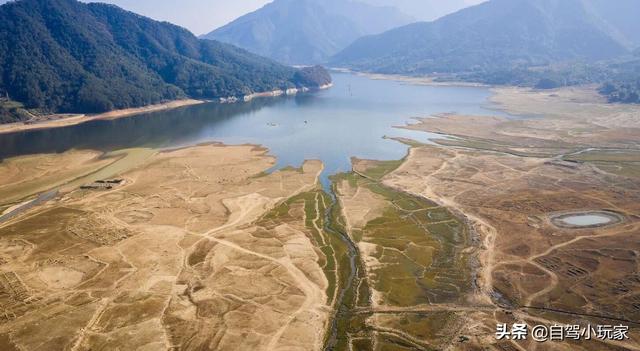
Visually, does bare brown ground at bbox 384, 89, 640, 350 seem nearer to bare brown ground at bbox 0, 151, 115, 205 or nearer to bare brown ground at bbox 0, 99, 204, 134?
bare brown ground at bbox 0, 151, 115, 205

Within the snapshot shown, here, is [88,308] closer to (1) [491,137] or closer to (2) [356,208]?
(2) [356,208]

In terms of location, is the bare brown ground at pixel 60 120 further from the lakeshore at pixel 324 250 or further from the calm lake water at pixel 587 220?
the calm lake water at pixel 587 220

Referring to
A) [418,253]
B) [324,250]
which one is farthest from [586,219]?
[324,250]

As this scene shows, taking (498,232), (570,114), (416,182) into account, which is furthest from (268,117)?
(498,232)

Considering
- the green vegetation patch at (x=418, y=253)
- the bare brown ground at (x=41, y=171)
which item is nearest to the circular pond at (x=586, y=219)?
the green vegetation patch at (x=418, y=253)

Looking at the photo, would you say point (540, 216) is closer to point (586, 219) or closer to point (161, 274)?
point (586, 219)

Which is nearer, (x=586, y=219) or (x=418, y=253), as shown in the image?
(x=418, y=253)

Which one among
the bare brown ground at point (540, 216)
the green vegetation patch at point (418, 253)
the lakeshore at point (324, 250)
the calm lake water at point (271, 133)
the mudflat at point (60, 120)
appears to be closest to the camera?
the lakeshore at point (324, 250)
